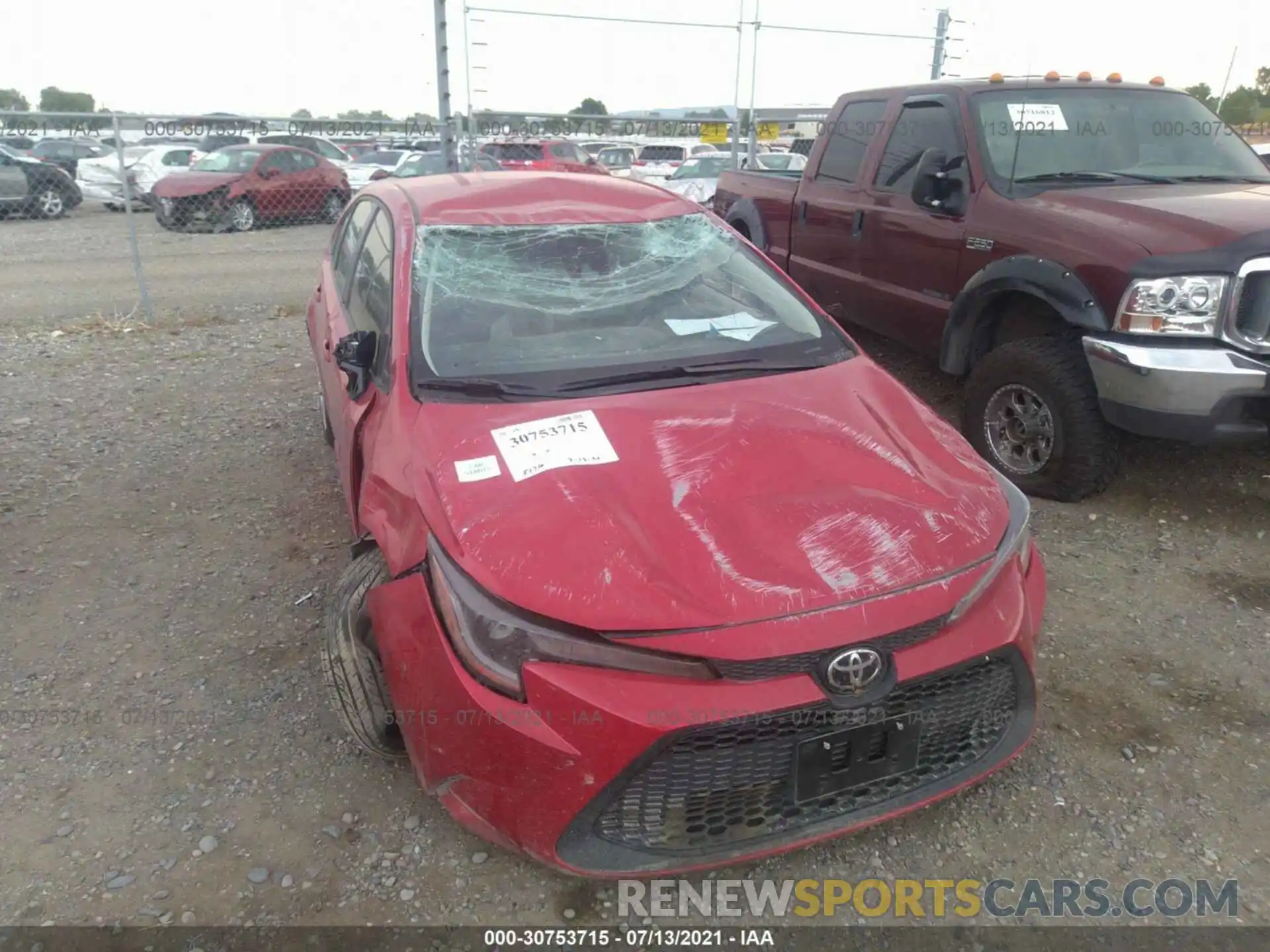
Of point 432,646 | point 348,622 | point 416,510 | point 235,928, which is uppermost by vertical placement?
point 416,510

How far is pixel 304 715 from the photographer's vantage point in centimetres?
276

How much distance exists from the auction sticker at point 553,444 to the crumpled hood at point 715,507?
2cm

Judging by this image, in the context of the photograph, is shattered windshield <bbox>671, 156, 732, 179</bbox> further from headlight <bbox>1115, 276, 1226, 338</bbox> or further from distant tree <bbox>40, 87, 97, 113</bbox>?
distant tree <bbox>40, 87, 97, 113</bbox>

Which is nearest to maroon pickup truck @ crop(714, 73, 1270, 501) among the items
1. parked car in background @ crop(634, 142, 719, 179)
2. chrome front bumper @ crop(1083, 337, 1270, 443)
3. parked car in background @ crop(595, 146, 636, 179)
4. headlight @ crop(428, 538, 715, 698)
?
chrome front bumper @ crop(1083, 337, 1270, 443)

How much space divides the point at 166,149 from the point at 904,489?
18786mm

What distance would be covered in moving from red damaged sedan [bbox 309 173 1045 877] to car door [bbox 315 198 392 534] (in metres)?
0.06

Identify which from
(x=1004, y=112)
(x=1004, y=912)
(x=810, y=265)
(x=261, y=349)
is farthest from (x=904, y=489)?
(x=261, y=349)

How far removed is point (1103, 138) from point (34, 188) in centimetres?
1662

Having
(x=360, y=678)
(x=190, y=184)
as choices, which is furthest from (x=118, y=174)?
(x=360, y=678)

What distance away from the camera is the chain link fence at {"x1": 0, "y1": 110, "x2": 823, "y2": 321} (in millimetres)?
8922

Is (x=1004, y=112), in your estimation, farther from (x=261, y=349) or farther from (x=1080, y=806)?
(x=261, y=349)

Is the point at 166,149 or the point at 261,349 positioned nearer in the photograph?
the point at 261,349

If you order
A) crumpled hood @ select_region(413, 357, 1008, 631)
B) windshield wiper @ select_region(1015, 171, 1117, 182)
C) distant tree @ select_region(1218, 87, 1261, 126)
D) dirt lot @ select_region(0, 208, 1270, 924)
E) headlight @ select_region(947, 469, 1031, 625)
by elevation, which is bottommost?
dirt lot @ select_region(0, 208, 1270, 924)

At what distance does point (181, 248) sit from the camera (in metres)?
12.3
